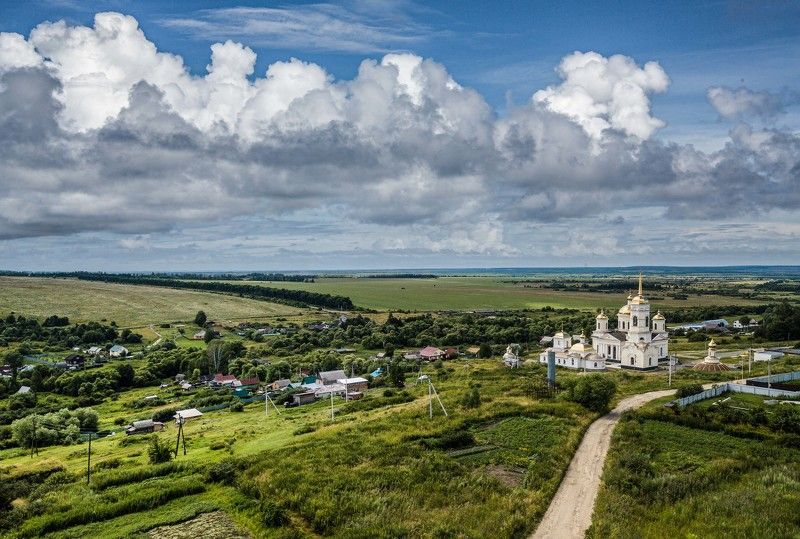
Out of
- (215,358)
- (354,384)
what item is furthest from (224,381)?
(354,384)

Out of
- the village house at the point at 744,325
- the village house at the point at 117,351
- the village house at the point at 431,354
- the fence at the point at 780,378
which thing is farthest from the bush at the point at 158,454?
the village house at the point at 744,325

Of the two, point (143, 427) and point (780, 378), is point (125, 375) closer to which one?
point (143, 427)

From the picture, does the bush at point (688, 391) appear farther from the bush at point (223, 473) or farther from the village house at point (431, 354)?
the village house at point (431, 354)

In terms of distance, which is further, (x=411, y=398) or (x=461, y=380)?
(x=461, y=380)

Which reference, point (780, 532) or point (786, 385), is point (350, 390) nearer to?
point (786, 385)

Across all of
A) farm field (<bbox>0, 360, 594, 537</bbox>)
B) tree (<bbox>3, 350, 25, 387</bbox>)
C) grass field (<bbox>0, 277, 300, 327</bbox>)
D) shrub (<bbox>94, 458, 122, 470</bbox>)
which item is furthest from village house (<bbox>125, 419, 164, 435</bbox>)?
grass field (<bbox>0, 277, 300, 327</bbox>)

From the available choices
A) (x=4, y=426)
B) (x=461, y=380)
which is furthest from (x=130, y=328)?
(x=461, y=380)
